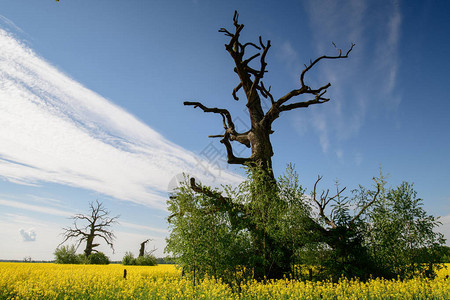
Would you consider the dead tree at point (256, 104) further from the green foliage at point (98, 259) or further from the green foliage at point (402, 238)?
the green foliage at point (98, 259)

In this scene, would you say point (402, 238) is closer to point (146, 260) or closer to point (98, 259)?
point (146, 260)

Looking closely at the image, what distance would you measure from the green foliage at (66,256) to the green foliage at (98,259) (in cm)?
141

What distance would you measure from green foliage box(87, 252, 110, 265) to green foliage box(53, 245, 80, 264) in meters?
1.41

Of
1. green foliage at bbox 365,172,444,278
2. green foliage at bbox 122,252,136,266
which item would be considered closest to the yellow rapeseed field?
green foliage at bbox 365,172,444,278

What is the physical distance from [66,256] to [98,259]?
11.8 feet

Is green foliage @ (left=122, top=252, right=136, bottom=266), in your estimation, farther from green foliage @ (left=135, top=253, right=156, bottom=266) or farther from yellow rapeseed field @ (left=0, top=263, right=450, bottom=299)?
yellow rapeseed field @ (left=0, top=263, right=450, bottom=299)

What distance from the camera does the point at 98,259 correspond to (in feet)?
108

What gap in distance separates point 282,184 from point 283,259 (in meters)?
4.13

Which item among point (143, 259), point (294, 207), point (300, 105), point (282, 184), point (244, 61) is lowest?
point (143, 259)

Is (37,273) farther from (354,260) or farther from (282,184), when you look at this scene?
(354,260)

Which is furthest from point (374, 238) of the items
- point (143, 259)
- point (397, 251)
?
point (143, 259)

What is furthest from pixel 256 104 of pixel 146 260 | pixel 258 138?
pixel 146 260

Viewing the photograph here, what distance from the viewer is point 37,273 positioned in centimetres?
1616

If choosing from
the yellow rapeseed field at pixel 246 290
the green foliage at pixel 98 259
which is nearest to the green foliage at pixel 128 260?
the green foliage at pixel 98 259
